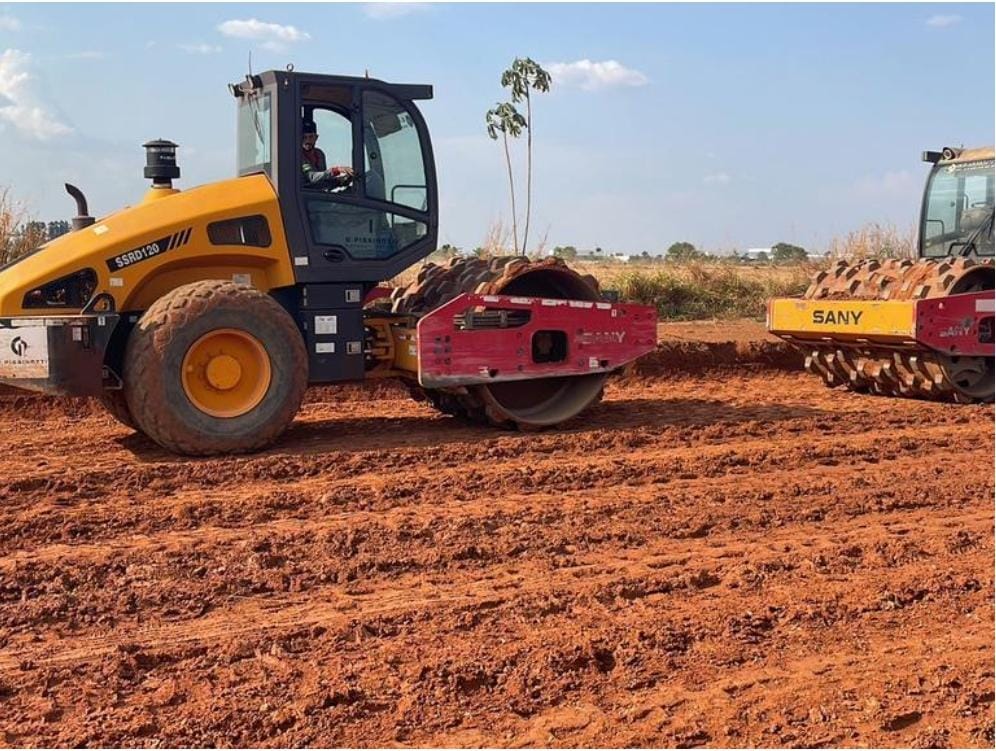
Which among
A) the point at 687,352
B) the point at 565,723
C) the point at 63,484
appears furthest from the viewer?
the point at 687,352

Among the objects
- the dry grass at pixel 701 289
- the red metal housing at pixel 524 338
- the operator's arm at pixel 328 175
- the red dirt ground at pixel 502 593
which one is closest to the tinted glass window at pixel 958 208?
the red dirt ground at pixel 502 593

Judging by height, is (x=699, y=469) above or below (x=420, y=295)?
below

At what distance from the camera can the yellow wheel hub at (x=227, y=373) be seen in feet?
25.1

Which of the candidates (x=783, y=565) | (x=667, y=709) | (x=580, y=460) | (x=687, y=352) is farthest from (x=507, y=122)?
(x=667, y=709)

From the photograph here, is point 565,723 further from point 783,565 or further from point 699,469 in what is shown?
point 699,469

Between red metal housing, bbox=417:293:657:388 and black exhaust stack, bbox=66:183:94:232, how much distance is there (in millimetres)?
2571

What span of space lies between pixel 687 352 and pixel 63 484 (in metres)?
7.98

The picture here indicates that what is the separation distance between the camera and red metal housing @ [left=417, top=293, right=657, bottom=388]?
8.30 meters

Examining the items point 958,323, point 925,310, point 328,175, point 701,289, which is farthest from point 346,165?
point 701,289

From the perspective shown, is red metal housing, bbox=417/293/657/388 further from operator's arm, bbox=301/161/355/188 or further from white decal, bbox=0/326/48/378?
white decal, bbox=0/326/48/378

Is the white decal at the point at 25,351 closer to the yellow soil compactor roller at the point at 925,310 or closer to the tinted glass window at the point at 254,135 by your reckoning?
the tinted glass window at the point at 254,135

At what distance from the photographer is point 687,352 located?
42.7 feet

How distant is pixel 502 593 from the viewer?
486 cm

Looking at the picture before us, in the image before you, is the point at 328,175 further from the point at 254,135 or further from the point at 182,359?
the point at 182,359
